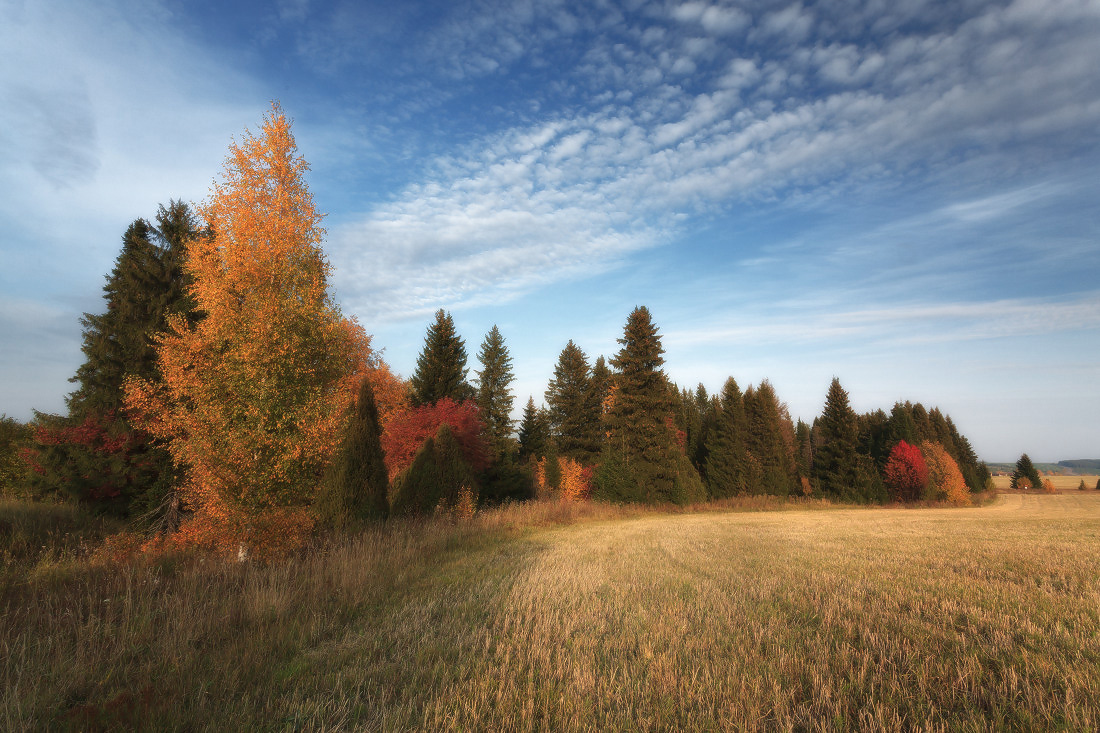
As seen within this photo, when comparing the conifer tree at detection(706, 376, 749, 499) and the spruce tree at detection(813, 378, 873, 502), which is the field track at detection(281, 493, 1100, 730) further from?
the spruce tree at detection(813, 378, 873, 502)

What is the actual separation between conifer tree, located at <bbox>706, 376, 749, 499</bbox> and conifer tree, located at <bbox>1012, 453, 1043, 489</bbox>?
244 feet

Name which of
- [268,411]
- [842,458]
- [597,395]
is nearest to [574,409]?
[597,395]

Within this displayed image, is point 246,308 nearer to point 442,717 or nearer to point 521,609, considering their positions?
point 521,609

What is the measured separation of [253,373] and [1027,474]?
115329 mm

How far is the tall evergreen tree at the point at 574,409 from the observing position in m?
45.0

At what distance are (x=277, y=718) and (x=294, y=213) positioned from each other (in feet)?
36.7

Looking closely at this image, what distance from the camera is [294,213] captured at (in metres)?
11.6

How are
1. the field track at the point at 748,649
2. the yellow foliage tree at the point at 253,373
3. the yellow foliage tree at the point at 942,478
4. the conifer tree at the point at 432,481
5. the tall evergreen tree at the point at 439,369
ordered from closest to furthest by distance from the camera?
the field track at the point at 748,649 < the yellow foliage tree at the point at 253,373 < the conifer tree at the point at 432,481 < the tall evergreen tree at the point at 439,369 < the yellow foliage tree at the point at 942,478

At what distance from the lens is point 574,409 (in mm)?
46281

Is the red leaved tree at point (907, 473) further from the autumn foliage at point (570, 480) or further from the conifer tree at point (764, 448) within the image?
the autumn foliage at point (570, 480)

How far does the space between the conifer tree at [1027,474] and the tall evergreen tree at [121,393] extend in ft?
381

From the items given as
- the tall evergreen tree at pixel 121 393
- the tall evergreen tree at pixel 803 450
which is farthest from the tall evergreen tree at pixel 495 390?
the tall evergreen tree at pixel 803 450

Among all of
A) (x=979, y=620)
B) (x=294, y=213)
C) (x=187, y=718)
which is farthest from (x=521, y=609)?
(x=294, y=213)

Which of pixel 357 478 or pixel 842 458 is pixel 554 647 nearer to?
pixel 357 478
